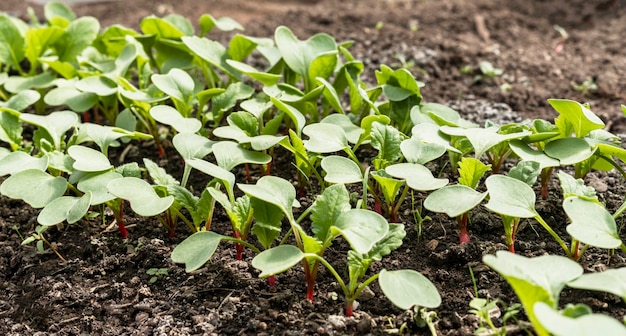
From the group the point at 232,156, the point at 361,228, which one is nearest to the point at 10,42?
the point at 232,156

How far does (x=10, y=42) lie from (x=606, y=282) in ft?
8.22

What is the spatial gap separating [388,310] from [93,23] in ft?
6.22

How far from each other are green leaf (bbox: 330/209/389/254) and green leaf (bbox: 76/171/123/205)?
0.67m

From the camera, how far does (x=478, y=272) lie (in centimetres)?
187

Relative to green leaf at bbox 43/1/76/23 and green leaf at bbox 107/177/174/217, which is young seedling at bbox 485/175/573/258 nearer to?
green leaf at bbox 107/177/174/217

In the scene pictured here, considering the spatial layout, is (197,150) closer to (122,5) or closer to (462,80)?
(462,80)

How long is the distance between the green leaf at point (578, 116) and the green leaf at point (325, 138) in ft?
1.97

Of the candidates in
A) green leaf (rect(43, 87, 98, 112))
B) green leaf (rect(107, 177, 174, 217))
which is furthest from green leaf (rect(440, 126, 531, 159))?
green leaf (rect(43, 87, 98, 112))

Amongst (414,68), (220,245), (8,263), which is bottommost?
(8,263)

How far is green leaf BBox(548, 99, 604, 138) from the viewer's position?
6.41 feet

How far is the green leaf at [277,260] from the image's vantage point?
160 centimetres

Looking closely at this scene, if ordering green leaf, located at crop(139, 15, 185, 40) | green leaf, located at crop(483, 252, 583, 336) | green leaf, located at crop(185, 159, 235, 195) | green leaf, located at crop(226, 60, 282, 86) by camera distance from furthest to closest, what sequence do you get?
1. green leaf, located at crop(139, 15, 185, 40)
2. green leaf, located at crop(226, 60, 282, 86)
3. green leaf, located at crop(185, 159, 235, 195)
4. green leaf, located at crop(483, 252, 583, 336)

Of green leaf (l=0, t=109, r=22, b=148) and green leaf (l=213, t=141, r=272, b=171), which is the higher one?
green leaf (l=213, t=141, r=272, b=171)

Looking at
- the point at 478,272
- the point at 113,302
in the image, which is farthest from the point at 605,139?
the point at 113,302
